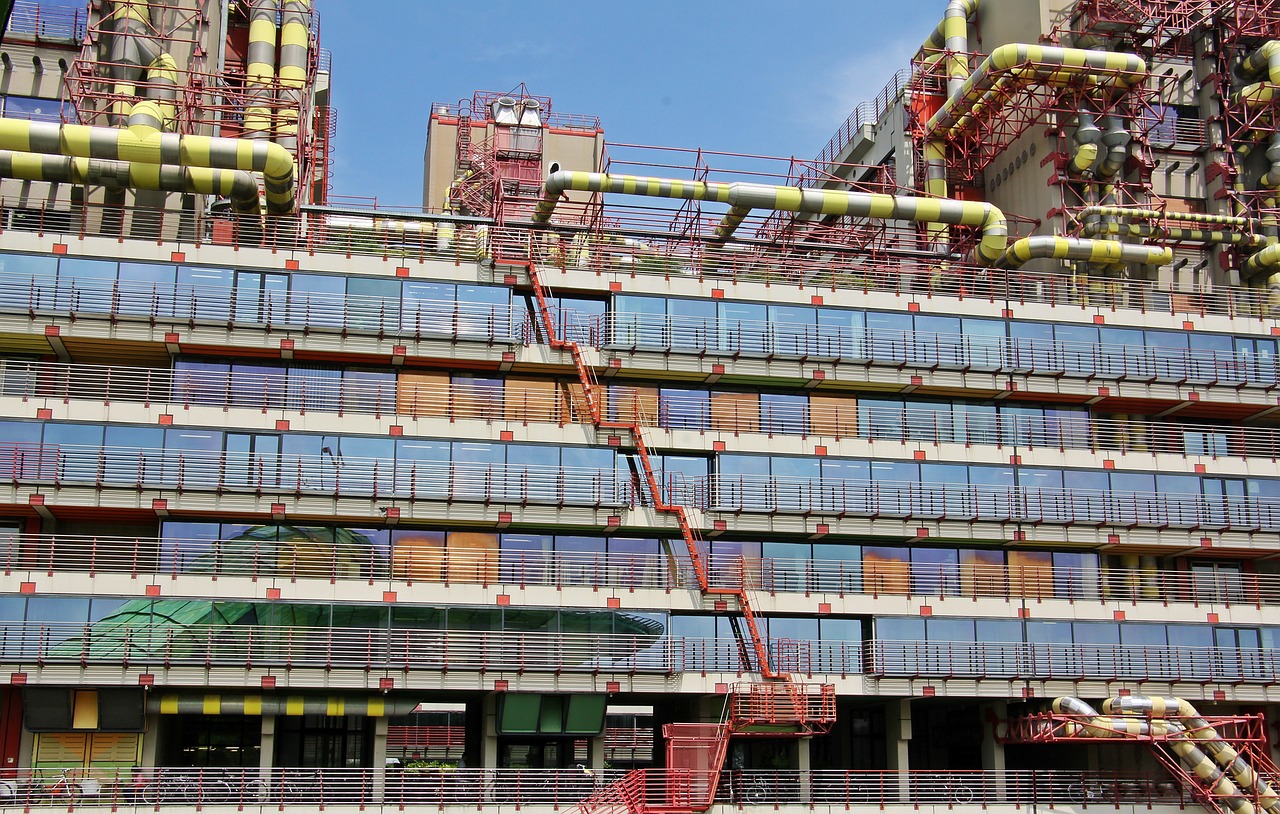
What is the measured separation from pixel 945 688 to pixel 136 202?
118 feet

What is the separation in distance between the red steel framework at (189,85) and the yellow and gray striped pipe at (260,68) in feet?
0.95

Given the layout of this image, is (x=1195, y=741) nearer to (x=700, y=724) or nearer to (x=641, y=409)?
(x=700, y=724)

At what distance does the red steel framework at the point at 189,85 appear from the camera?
50.6 m

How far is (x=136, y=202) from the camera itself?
2032 inches

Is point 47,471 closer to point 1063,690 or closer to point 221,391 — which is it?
point 221,391

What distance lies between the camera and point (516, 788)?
44500 millimetres

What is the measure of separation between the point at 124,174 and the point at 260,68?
13796mm

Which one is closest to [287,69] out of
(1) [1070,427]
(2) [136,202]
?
(2) [136,202]

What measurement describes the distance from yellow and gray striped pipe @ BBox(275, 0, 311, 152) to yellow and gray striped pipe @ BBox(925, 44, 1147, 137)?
30.1 m

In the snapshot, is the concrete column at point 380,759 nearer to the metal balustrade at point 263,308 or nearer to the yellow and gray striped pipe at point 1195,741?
the metal balustrade at point 263,308

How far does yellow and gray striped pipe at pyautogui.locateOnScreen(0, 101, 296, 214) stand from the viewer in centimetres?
4700

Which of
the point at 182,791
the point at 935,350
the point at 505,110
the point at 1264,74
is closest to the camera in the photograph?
the point at 182,791

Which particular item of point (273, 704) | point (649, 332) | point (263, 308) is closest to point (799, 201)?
point (649, 332)

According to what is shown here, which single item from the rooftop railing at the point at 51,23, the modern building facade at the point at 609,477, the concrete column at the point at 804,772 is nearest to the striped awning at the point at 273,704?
the modern building facade at the point at 609,477
